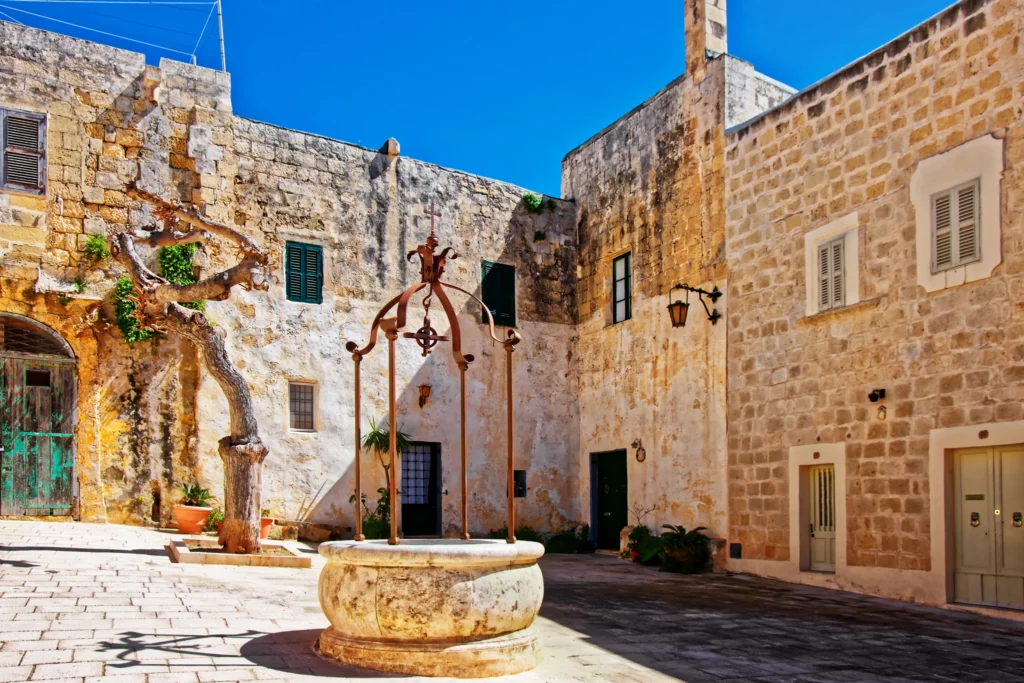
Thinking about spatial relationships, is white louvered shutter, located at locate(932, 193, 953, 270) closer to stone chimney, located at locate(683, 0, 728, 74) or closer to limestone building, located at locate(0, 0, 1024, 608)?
limestone building, located at locate(0, 0, 1024, 608)

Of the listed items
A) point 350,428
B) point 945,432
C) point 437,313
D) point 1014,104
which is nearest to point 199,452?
point 350,428

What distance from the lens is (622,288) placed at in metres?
15.7

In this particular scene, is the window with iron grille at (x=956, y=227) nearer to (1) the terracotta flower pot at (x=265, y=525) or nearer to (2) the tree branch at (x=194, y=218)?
(2) the tree branch at (x=194, y=218)

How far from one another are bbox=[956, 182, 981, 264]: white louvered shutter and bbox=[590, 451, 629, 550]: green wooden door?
6.85 m

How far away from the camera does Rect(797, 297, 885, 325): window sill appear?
35.3ft

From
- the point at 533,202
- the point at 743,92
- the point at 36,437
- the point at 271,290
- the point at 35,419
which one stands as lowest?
the point at 36,437

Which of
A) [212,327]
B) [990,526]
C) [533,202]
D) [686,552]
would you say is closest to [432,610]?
[990,526]

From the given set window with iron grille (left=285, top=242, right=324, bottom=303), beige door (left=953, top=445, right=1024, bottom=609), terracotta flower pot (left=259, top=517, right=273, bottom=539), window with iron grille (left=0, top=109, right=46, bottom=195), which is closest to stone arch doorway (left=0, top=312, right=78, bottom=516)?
window with iron grille (left=0, top=109, right=46, bottom=195)

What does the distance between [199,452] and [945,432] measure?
9.55m

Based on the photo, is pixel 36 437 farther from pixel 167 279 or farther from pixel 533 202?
pixel 533 202

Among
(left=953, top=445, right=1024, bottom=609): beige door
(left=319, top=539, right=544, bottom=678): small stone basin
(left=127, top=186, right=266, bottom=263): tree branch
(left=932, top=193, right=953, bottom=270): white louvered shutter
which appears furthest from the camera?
(left=127, top=186, right=266, bottom=263): tree branch

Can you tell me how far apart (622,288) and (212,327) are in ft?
22.7

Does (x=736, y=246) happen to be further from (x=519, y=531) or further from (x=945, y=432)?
(x=519, y=531)

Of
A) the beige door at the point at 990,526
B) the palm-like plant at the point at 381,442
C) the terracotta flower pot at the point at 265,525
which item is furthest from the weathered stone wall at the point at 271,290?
the beige door at the point at 990,526
